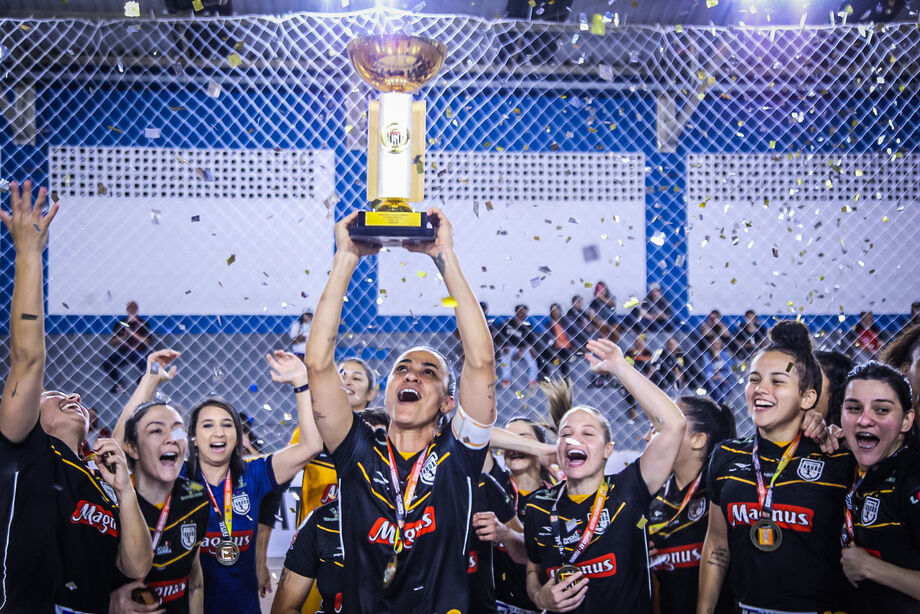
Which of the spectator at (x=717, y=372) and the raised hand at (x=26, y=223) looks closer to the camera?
the raised hand at (x=26, y=223)

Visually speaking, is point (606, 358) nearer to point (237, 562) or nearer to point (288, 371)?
point (288, 371)

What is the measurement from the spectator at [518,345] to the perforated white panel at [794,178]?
94.2 inches

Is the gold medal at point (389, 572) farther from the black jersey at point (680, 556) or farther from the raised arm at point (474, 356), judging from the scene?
the black jersey at point (680, 556)

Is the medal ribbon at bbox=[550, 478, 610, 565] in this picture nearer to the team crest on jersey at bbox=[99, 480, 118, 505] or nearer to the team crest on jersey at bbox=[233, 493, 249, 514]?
the team crest on jersey at bbox=[233, 493, 249, 514]

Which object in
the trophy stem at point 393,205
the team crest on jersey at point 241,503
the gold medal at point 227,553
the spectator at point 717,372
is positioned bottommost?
the gold medal at point 227,553

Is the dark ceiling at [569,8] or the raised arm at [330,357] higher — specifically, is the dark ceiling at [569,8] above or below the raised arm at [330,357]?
above

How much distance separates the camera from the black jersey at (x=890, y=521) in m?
2.60

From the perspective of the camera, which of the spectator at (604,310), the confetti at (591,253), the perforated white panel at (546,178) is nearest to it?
the spectator at (604,310)

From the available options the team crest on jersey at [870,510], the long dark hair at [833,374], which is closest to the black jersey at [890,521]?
the team crest on jersey at [870,510]

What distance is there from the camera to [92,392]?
7836mm

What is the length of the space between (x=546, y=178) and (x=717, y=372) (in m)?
3.31

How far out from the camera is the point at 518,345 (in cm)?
786

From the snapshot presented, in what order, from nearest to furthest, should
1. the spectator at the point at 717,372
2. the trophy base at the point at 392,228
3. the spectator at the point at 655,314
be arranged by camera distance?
1. the trophy base at the point at 392,228
2. the spectator at the point at 717,372
3. the spectator at the point at 655,314

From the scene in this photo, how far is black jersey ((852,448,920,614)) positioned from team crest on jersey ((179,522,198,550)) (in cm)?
227
